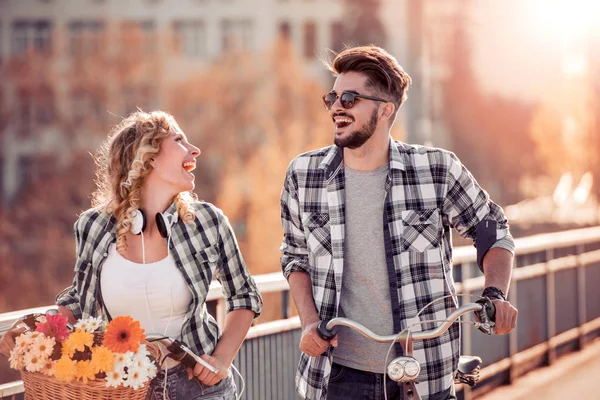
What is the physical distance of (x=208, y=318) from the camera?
4.26 meters

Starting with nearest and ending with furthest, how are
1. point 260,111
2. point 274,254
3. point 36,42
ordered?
point 274,254
point 260,111
point 36,42

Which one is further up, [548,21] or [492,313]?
[548,21]

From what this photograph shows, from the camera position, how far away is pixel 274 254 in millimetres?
51344

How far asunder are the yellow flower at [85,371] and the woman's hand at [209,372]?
0.74 m

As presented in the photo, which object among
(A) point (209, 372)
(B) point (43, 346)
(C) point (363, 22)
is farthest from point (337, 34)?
(B) point (43, 346)

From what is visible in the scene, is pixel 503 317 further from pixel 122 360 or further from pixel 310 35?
pixel 310 35

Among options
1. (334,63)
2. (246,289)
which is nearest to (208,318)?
(246,289)

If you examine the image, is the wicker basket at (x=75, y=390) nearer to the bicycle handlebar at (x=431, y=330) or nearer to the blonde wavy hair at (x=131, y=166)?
the bicycle handlebar at (x=431, y=330)

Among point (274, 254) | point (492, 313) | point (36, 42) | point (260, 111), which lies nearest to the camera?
point (492, 313)

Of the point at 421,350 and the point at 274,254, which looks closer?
the point at 421,350

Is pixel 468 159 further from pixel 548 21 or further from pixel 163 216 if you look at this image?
pixel 163 216

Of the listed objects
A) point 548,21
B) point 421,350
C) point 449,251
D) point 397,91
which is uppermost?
point 548,21

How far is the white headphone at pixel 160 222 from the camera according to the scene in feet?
13.4

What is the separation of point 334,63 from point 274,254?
47.3 meters
